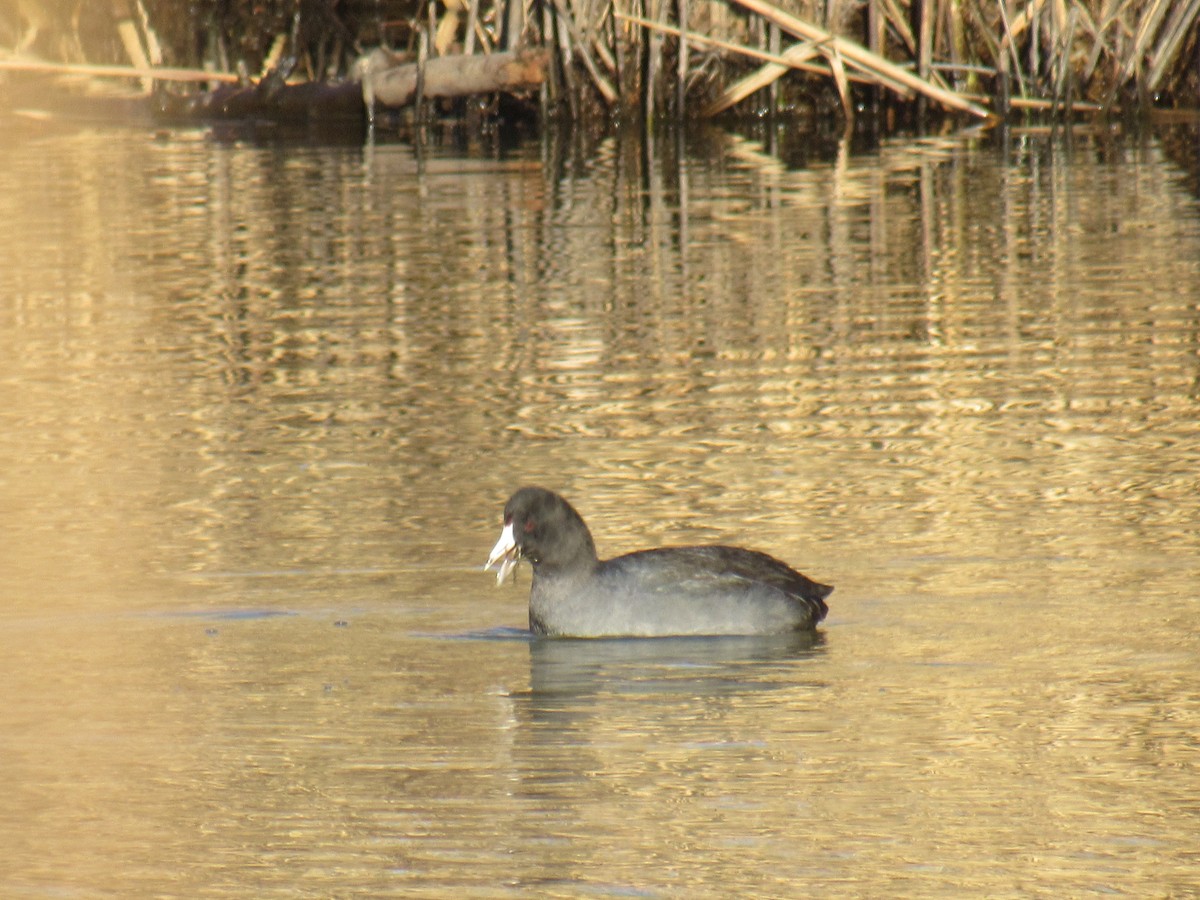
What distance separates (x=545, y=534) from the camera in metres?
7.31

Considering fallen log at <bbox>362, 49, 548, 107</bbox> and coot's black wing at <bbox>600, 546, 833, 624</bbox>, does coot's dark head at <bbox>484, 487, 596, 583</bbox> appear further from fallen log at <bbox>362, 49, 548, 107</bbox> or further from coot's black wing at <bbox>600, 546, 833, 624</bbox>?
fallen log at <bbox>362, 49, 548, 107</bbox>

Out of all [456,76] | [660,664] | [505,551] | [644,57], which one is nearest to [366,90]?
[456,76]

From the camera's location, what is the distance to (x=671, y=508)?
869 centimetres

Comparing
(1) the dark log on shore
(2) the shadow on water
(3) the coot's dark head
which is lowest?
(2) the shadow on water

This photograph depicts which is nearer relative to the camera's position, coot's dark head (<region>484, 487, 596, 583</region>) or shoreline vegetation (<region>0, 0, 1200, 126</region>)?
coot's dark head (<region>484, 487, 596, 583</region>)

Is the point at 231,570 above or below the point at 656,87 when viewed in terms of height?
below

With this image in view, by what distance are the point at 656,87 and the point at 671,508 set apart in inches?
625

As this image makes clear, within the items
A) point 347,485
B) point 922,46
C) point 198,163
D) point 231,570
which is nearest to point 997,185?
point 922,46

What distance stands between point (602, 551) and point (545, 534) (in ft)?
2.97

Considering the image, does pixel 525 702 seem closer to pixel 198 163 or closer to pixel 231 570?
pixel 231 570

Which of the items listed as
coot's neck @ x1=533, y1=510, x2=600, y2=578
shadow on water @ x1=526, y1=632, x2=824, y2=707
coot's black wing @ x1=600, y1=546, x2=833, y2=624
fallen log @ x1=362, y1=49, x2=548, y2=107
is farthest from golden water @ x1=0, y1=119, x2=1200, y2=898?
fallen log @ x1=362, y1=49, x2=548, y2=107

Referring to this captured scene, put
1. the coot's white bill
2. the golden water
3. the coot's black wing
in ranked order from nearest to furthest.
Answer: the golden water
the coot's black wing
the coot's white bill

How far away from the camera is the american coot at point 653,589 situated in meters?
7.24

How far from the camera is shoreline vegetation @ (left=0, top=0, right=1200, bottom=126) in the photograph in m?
23.1
